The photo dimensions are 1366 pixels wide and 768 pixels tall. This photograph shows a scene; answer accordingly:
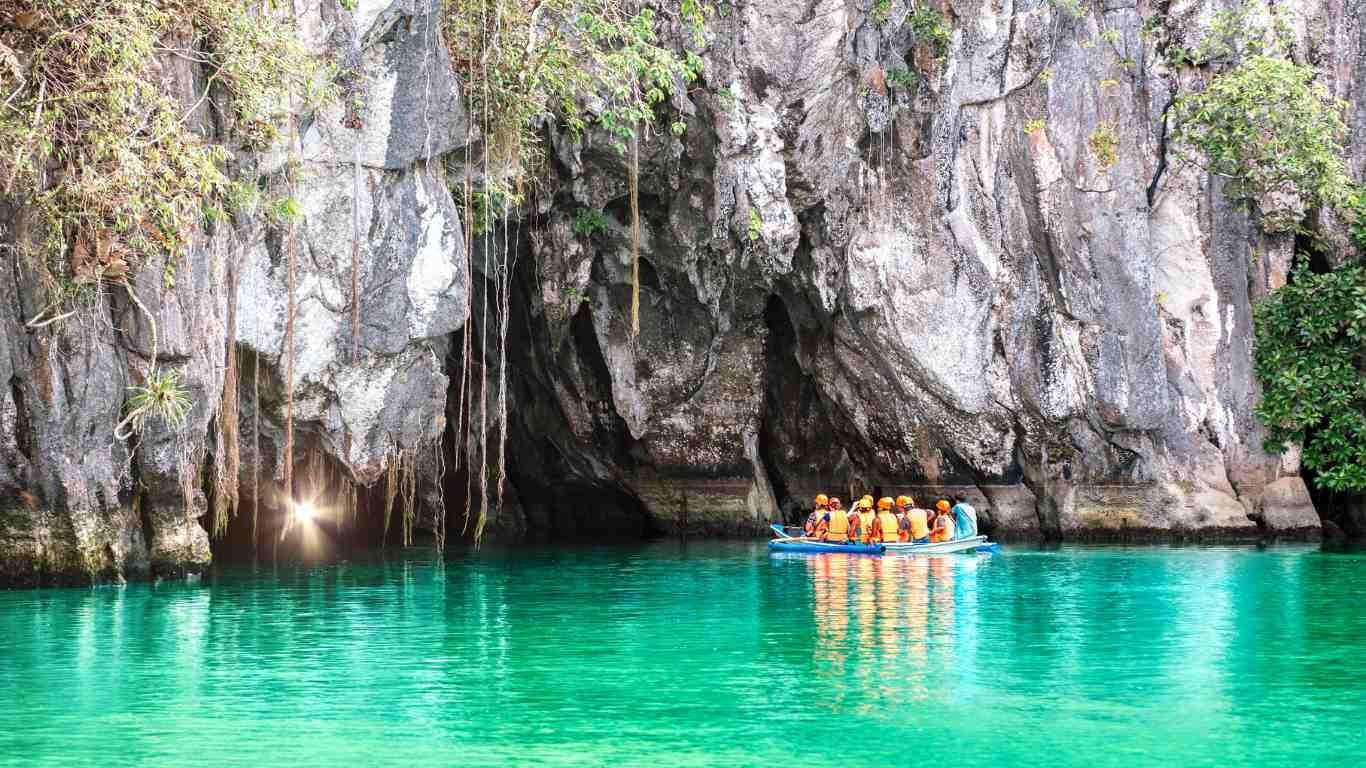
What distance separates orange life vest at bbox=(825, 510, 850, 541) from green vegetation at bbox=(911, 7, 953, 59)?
709 centimetres

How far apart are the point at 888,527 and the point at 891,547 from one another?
1.30 feet

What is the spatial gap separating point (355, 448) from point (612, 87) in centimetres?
557

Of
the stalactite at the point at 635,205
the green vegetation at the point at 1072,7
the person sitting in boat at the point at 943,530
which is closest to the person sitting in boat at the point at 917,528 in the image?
the person sitting in boat at the point at 943,530

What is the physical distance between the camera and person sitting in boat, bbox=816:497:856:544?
21.1m

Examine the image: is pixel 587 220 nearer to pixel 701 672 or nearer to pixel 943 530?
pixel 943 530

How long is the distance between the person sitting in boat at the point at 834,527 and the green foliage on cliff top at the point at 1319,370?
655 cm

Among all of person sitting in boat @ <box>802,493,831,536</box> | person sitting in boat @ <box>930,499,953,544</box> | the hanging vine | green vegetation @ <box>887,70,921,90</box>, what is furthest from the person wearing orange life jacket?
green vegetation @ <box>887,70,921,90</box>

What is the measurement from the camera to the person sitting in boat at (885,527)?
2052cm

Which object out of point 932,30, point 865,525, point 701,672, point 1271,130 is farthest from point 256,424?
point 1271,130

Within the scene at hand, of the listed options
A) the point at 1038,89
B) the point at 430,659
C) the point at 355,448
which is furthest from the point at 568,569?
the point at 1038,89

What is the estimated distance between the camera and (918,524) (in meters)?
20.6

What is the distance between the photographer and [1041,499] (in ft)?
76.4

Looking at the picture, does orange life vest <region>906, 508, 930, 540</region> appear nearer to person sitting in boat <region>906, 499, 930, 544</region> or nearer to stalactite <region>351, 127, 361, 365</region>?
person sitting in boat <region>906, 499, 930, 544</region>

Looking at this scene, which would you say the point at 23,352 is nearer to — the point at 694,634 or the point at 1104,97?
the point at 694,634
